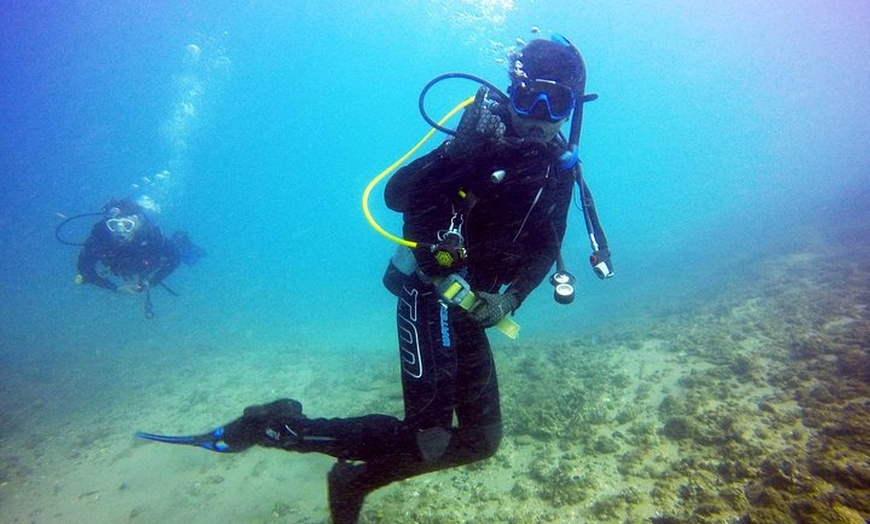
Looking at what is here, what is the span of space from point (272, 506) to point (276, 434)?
2843mm

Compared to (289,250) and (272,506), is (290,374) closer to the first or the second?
(272,506)

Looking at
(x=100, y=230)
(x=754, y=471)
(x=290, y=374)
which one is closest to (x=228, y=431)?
(x=754, y=471)

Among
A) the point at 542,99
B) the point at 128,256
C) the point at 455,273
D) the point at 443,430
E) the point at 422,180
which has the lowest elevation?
the point at 443,430

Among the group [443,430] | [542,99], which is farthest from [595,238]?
[443,430]

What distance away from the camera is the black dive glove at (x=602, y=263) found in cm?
349

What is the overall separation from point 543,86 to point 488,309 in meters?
1.71

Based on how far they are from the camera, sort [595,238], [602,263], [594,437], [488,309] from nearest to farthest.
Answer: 1. [488,309]
2. [602,263]
3. [595,238]
4. [594,437]

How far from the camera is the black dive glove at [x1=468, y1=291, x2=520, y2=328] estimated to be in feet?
9.78

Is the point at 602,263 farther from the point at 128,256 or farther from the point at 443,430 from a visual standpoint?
the point at 128,256

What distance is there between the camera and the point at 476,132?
8.70 ft

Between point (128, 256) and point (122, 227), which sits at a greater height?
point (122, 227)

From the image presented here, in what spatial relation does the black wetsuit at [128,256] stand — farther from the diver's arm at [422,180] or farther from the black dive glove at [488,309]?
the black dive glove at [488,309]

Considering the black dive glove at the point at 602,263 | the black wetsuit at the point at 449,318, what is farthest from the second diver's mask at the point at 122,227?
the black dive glove at the point at 602,263

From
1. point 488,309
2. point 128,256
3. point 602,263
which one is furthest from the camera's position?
point 128,256
